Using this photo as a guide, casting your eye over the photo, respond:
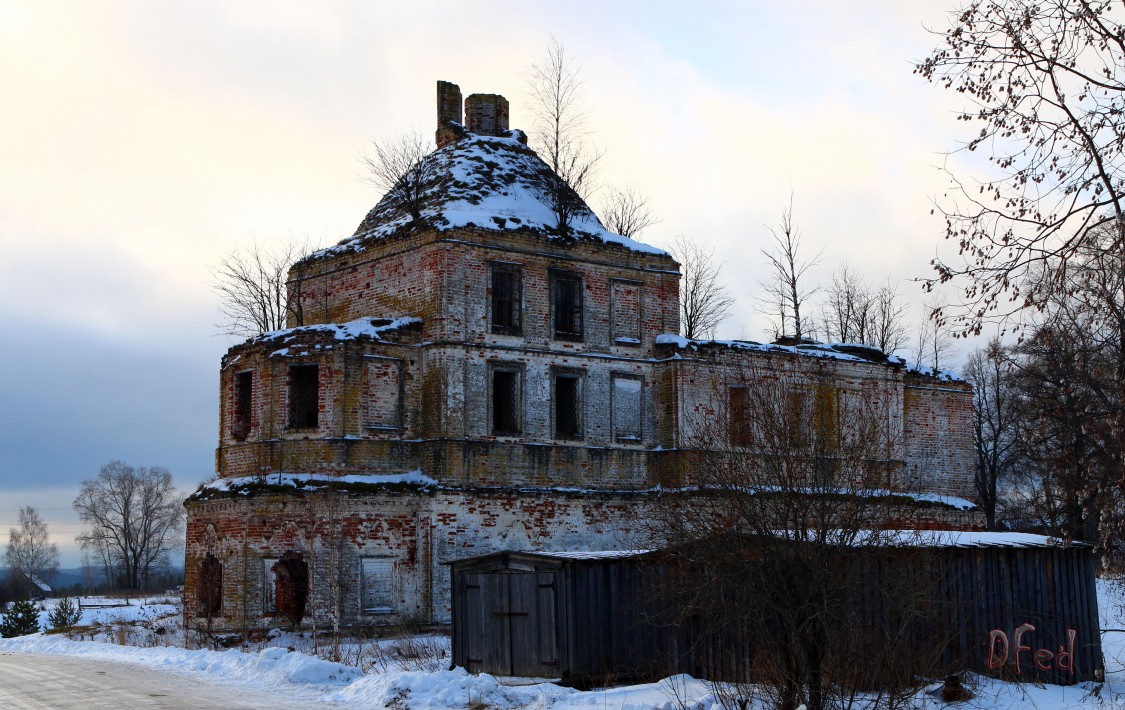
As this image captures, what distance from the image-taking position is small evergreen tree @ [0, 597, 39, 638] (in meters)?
36.1

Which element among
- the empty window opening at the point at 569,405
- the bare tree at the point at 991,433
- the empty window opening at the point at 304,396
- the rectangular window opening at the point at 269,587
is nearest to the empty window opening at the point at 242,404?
the empty window opening at the point at 304,396

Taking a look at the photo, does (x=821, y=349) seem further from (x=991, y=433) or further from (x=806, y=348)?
(x=991, y=433)

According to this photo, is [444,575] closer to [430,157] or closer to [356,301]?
[356,301]

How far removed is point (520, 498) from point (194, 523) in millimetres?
7473

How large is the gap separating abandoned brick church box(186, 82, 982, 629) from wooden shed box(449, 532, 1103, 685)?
20.0 ft

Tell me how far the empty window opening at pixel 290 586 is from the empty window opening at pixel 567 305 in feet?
27.2

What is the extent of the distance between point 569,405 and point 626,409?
1520 mm

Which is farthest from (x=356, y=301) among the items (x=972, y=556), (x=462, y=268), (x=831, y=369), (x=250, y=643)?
(x=972, y=556)

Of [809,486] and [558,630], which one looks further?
[558,630]

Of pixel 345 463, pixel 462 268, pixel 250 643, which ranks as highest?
pixel 462 268

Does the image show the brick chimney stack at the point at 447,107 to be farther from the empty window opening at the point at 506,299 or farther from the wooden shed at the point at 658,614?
the wooden shed at the point at 658,614

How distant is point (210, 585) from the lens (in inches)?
1081

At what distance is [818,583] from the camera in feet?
42.8

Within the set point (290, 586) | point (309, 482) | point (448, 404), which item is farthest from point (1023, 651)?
point (290, 586)
